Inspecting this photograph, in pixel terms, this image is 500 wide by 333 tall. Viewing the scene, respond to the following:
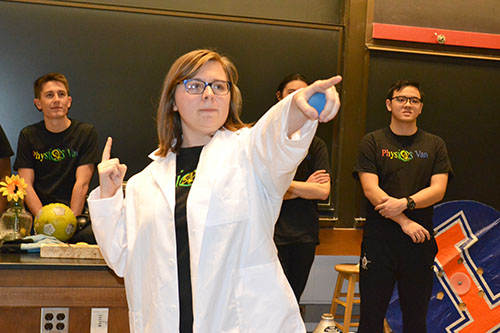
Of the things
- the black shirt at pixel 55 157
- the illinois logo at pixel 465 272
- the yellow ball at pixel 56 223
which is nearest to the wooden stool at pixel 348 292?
the illinois logo at pixel 465 272

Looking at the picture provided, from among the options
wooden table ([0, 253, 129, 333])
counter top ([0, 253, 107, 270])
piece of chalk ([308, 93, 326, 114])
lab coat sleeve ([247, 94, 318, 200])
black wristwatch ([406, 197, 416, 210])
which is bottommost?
wooden table ([0, 253, 129, 333])

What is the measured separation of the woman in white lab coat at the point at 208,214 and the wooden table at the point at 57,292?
696 mm

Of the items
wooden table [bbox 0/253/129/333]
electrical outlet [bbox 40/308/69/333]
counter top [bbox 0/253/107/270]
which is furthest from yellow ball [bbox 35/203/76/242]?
electrical outlet [bbox 40/308/69/333]

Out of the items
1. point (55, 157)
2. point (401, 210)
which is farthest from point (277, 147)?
point (55, 157)

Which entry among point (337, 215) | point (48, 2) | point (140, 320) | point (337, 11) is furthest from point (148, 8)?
point (140, 320)

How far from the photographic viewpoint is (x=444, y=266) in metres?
4.41

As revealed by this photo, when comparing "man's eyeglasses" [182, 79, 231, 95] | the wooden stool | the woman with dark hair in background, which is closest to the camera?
"man's eyeglasses" [182, 79, 231, 95]

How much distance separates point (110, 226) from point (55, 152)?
7.16 feet

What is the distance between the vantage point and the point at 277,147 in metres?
1.47

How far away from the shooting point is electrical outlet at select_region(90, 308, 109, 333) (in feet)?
8.00

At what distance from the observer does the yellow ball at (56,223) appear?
2.82 metres

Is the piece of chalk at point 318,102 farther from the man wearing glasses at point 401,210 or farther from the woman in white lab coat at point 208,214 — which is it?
the man wearing glasses at point 401,210

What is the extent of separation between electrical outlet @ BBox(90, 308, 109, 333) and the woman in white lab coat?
72 centimetres

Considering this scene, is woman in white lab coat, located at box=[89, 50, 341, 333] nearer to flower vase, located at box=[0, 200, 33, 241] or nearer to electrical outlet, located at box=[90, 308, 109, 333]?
electrical outlet, located at box=[90, 308, 109, 333]
